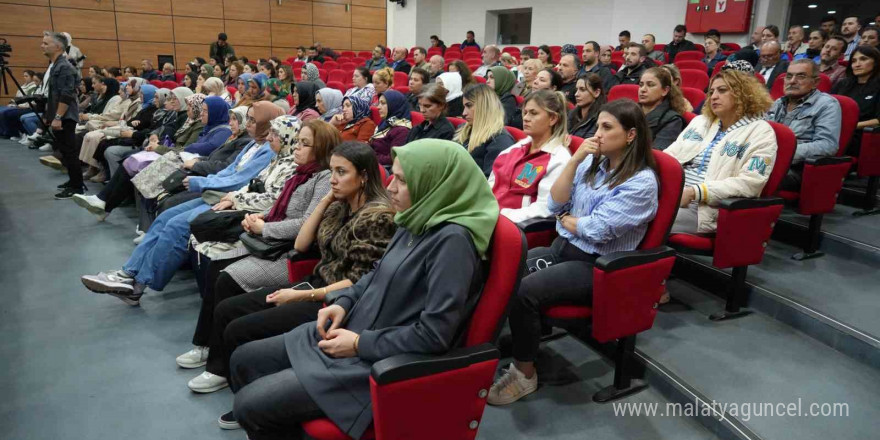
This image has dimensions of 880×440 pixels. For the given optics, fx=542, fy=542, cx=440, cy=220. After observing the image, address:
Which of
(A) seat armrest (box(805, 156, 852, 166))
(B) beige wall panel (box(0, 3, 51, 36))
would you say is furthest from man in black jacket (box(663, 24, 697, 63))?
(B) beige wall panel (box(0, 3, 51, 36))

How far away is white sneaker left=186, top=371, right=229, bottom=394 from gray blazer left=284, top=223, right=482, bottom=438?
78 cm

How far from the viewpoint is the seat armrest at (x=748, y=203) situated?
7.15ft

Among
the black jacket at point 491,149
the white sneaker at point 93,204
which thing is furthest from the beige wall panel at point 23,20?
the black jacket at point 491,149

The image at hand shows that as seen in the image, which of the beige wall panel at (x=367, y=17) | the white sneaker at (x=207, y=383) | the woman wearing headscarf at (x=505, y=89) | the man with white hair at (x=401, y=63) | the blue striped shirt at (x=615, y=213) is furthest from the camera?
the beige wall panel at (x=367, y=17)

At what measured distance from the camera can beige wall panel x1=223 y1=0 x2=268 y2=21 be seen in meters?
11.0

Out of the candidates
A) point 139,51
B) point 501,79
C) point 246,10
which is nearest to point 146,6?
point 139,51

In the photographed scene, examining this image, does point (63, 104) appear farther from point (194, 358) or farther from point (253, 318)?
point (253, 318)

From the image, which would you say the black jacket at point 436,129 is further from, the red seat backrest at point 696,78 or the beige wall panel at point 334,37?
the beige wall panel at point 334,37

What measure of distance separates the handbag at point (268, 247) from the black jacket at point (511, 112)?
255 cm

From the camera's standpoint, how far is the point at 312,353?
1.39 m

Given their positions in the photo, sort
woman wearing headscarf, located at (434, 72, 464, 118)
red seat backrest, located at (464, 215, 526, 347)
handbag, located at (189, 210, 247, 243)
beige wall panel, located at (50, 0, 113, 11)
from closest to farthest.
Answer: red seat backrest, located at (464, 215, 526, 347) < handbag, located at (189, 210, 247, 243) < woman wearing headscarf, located at (434, 72, 464, 118) < beige wall panel, located at (50, 0, 113, 11)

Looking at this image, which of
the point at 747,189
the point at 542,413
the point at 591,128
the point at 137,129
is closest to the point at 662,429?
the point at 542,413

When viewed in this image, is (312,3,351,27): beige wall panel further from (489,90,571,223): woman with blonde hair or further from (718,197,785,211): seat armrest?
(718,197,785,211): seat armrest

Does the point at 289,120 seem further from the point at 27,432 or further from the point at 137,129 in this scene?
the point at 137,129
